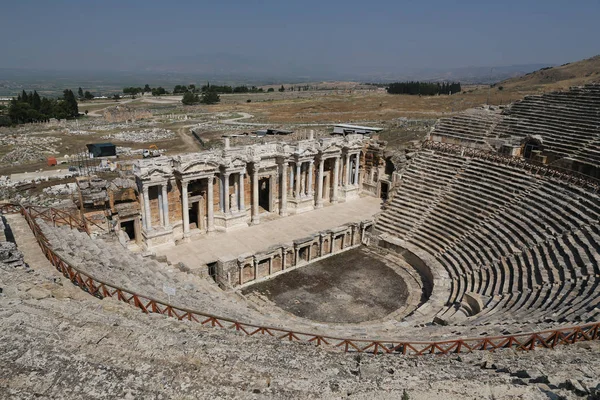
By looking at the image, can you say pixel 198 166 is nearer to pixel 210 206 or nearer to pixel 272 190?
pixel 210 206

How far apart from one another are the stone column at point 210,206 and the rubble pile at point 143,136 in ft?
128

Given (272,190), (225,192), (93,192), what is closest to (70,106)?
(272,190)

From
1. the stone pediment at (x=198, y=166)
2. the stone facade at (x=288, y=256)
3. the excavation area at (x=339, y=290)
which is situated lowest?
the excavation area at (x=339, y=290)

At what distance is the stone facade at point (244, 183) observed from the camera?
2341 cm

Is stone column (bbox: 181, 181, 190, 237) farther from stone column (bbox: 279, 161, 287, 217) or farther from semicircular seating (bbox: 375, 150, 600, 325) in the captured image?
semicircular seating (bbox: 375, 150, 600, 325)

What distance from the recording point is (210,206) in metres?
25.4

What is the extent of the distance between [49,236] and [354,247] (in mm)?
17341

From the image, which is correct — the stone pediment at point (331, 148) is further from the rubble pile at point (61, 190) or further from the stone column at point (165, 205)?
the rubble pile at point (61, 190)

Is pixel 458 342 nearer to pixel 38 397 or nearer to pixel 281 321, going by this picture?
pixel 281 321

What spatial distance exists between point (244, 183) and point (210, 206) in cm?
307

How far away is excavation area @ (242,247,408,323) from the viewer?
1958 cm

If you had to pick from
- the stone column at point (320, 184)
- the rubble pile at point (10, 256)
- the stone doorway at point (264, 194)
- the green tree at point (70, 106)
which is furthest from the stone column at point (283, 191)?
the green tree at point (70, 106)

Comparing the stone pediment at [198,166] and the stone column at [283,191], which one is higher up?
the stone pediment at [198,166]

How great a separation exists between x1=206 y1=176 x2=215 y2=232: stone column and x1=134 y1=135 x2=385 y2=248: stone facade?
0.06 meters
